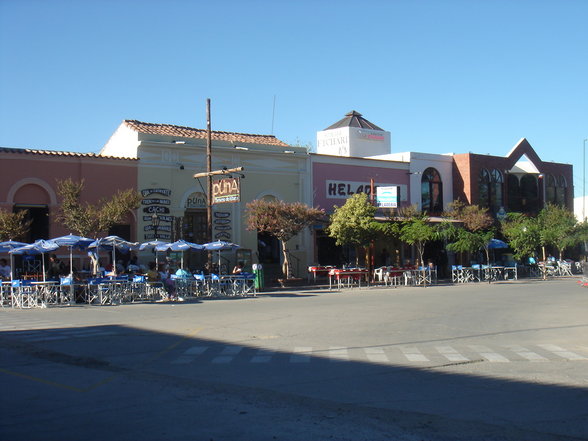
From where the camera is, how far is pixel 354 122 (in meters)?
51.2

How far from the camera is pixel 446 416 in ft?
24.5

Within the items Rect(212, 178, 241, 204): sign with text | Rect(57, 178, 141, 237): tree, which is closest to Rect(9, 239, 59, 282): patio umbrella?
Rect(57, 178, 141, 237): tree

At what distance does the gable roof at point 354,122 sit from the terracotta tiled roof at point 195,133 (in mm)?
12691

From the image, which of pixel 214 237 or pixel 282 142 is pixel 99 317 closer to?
pixel 214 237

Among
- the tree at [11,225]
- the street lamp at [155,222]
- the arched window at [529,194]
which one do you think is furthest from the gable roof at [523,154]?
the tree at [11,225]

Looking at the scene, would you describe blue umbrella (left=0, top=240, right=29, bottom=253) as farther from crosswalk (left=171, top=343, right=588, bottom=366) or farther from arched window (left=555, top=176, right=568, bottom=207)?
arched window (left=555, top=176, right=568, bottom=207)

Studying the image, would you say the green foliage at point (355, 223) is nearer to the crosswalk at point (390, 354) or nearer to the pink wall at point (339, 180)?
the pink wall at point (339, 180)

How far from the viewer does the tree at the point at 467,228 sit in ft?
121

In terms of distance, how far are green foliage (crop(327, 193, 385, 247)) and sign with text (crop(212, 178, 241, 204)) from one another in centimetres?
663

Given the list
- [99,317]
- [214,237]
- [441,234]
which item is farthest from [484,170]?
[99,317]

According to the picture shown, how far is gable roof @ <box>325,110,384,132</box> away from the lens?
51250 millimetres

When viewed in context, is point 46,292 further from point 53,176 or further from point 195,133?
point 195,133

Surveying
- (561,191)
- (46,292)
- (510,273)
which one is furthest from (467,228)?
(46,292)

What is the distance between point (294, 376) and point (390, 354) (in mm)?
2785
